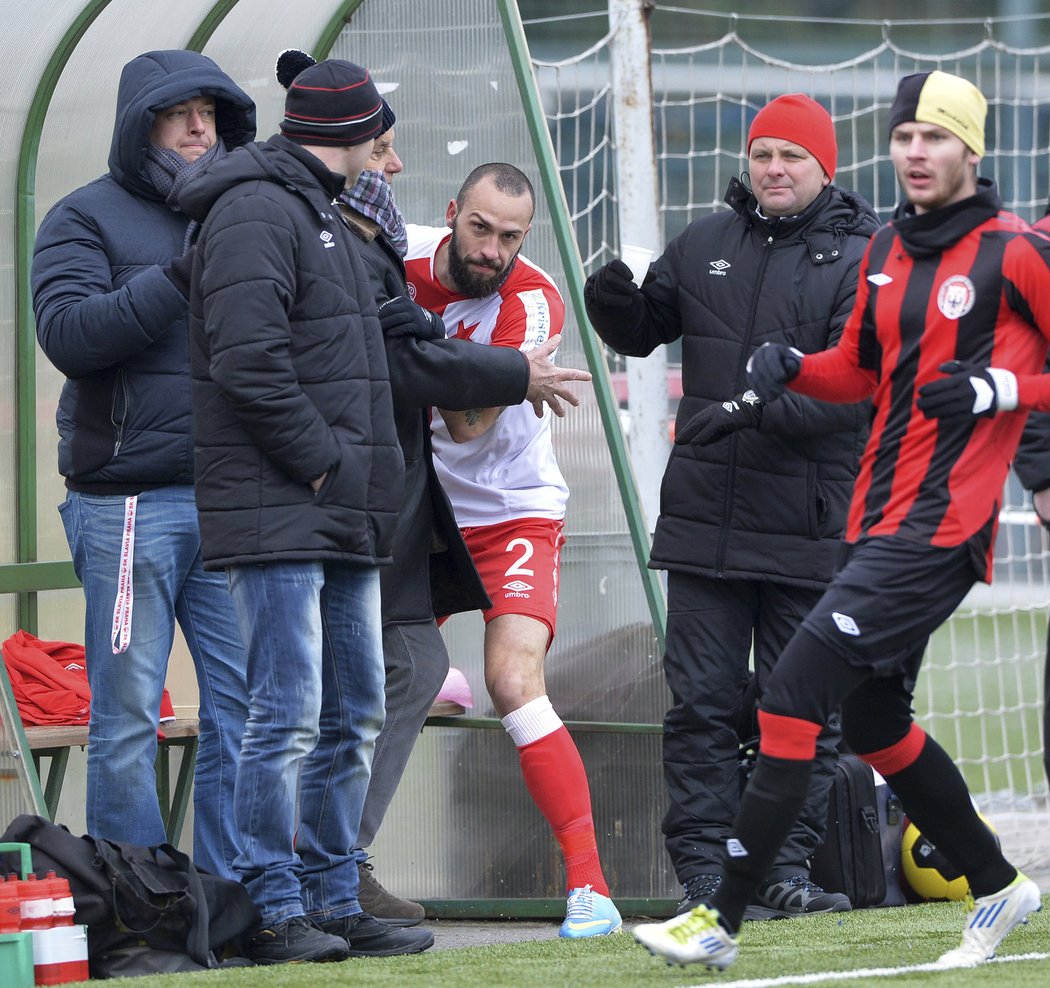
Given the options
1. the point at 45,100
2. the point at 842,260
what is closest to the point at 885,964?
the point at 842,260

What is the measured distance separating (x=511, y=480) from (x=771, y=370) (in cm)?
143

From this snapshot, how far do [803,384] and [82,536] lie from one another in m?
1.91

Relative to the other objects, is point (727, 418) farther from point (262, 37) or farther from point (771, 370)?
point (262, 37)

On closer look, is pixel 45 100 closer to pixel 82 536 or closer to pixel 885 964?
pixel 82 536

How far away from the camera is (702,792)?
5.54 m

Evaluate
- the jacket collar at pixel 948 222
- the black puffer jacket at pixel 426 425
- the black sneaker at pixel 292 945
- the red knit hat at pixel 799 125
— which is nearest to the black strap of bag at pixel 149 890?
the black sneaker at pixel 292 945

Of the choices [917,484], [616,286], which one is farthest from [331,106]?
[917,484]

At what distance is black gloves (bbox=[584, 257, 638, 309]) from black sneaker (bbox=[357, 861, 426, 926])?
1812 millimetres

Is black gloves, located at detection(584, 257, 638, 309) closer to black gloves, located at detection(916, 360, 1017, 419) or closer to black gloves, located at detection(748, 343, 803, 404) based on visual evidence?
black gloves, located at detection(748, 343, 803, 404)

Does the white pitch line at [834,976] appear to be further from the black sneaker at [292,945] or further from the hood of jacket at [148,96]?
the hood of jacket at [148,96]

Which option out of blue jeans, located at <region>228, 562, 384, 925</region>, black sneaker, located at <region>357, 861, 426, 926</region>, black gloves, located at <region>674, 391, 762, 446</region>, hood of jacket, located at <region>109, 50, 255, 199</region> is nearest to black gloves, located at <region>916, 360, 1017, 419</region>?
black gloves, located at <region>674, 391, 762, 446</region>

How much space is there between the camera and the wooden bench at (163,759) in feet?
17.9

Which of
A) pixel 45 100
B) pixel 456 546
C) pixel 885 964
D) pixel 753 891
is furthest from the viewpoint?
pixel 45 100

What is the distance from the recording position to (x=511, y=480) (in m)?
5.65
